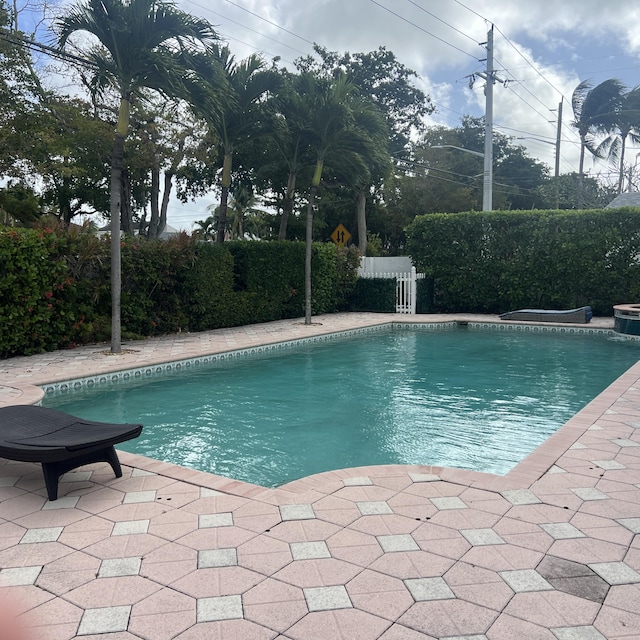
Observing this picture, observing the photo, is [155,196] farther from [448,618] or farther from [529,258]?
[448,618]

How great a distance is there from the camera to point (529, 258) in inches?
677

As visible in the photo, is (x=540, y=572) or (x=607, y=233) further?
(x=607, y=233)

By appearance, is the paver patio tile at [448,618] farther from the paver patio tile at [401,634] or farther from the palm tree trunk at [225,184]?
the palm tree trunk at [225,184]

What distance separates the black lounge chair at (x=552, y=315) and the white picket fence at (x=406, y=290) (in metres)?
2.92

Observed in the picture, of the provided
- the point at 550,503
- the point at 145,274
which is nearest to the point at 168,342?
the point at 145,274

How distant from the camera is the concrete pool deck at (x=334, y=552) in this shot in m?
2.52

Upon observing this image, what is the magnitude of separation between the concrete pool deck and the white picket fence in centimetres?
1344

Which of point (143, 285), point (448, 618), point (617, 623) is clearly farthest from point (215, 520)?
point (143, 285)

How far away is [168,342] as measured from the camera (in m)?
11.7

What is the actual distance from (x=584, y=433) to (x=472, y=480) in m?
1.83

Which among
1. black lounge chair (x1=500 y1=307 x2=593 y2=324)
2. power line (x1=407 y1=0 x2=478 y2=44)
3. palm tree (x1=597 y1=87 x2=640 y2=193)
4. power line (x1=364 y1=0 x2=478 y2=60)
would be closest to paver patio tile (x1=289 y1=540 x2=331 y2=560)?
black lounge chair (x1=500 y1=307 x2=593 y2=324)

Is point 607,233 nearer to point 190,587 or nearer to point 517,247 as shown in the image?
point 517,247

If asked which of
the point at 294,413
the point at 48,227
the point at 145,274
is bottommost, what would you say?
the point at 294,413

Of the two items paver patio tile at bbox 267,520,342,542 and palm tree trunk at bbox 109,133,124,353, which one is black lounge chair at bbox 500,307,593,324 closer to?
palm tree trunk at bbox 109,133,124,353
